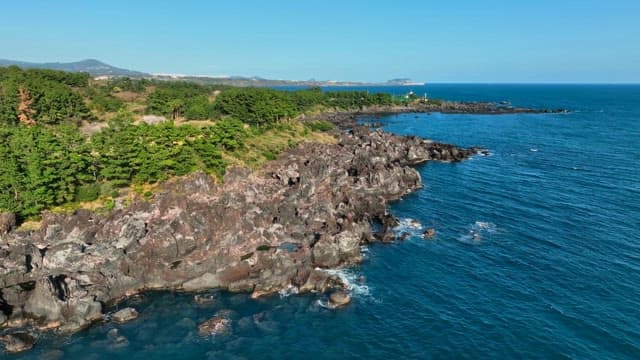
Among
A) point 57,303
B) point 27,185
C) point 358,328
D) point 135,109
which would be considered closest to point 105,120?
point 135,109

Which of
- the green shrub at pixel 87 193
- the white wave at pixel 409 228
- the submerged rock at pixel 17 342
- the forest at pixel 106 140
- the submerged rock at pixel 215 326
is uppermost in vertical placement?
the forest at pixel 106 140

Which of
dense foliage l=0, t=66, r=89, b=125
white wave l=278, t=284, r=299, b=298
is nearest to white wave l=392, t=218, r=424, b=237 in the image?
white wave l=278, t=284, r=299, b=298

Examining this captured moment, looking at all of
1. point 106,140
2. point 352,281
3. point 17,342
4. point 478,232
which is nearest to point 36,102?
point 106,140

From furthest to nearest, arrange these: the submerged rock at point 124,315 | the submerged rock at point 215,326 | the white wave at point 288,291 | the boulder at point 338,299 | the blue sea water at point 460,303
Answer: the white wave at point 288,291 → the boulder at point 338,299 → the submerged rock at point 124,315 → the submerged rock at point 215,326 → the blue sea water at point 460,303

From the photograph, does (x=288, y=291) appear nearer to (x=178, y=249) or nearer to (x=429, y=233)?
(x=178, y=249)

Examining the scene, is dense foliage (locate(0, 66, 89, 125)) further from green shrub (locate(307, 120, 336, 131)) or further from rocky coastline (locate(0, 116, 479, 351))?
green shrub (locate(307, 120, 336, 131))

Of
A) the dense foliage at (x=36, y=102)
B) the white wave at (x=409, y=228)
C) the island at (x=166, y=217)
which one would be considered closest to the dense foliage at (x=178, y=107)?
the dense foliage at (x=36, y=102)

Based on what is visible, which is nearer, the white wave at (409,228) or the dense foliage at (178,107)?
the white wave at (409,228)

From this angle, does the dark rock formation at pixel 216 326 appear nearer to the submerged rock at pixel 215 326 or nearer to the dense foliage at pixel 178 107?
the submerged rock at pixel 215 326

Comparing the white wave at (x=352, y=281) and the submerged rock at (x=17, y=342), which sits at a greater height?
the white wave at (x=352, y=281)
